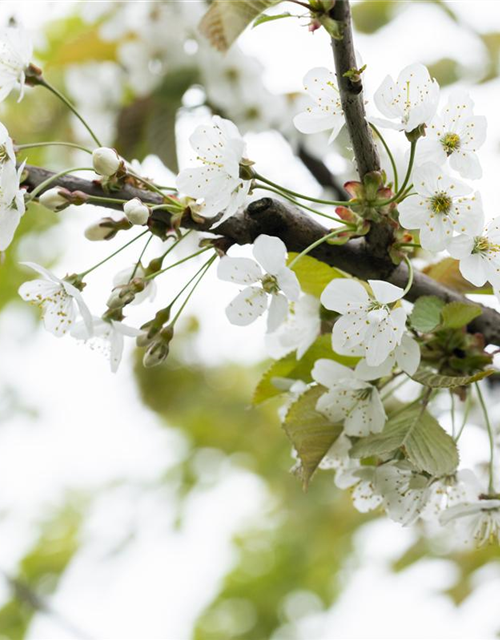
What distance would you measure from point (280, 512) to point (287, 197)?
2135mm

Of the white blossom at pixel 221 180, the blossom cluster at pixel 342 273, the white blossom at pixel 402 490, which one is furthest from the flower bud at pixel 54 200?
the white blossom at pixel 402 490

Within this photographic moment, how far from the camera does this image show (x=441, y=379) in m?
0.89

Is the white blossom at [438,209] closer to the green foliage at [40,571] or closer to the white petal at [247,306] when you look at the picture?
the white petal at [247,306]

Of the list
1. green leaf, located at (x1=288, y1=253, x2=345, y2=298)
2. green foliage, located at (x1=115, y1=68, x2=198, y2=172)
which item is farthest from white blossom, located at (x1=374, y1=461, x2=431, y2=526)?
green foliage, located at (x1=115, y1=68, x2=198, y2=172)

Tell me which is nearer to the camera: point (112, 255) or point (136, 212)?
point (136, 212)

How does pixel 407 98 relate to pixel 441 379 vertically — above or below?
above

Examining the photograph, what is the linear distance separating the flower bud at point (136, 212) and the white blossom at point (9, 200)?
0.32ft

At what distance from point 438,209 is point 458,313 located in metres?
0.17

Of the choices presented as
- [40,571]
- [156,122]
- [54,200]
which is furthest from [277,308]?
[40,571]

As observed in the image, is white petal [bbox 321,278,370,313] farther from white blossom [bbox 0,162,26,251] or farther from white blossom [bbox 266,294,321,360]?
white blossom [bbox 0,162,26,251]

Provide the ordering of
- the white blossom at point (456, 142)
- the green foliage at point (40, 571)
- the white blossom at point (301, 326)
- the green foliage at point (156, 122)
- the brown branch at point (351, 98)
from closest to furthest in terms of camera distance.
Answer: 1. the brown branch at point (351, 98)
2. the white blossom at point (456, 142)
3. the white blossom at point (301, 326)
4. the green foliage at point (156, 122)
5. the green foliage at point (40, 571)

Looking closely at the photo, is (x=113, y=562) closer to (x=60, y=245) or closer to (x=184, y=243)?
(x=60, y=245)

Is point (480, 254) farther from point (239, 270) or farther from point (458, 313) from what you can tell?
point (239, 270)

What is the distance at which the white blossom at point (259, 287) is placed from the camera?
0.81 m
